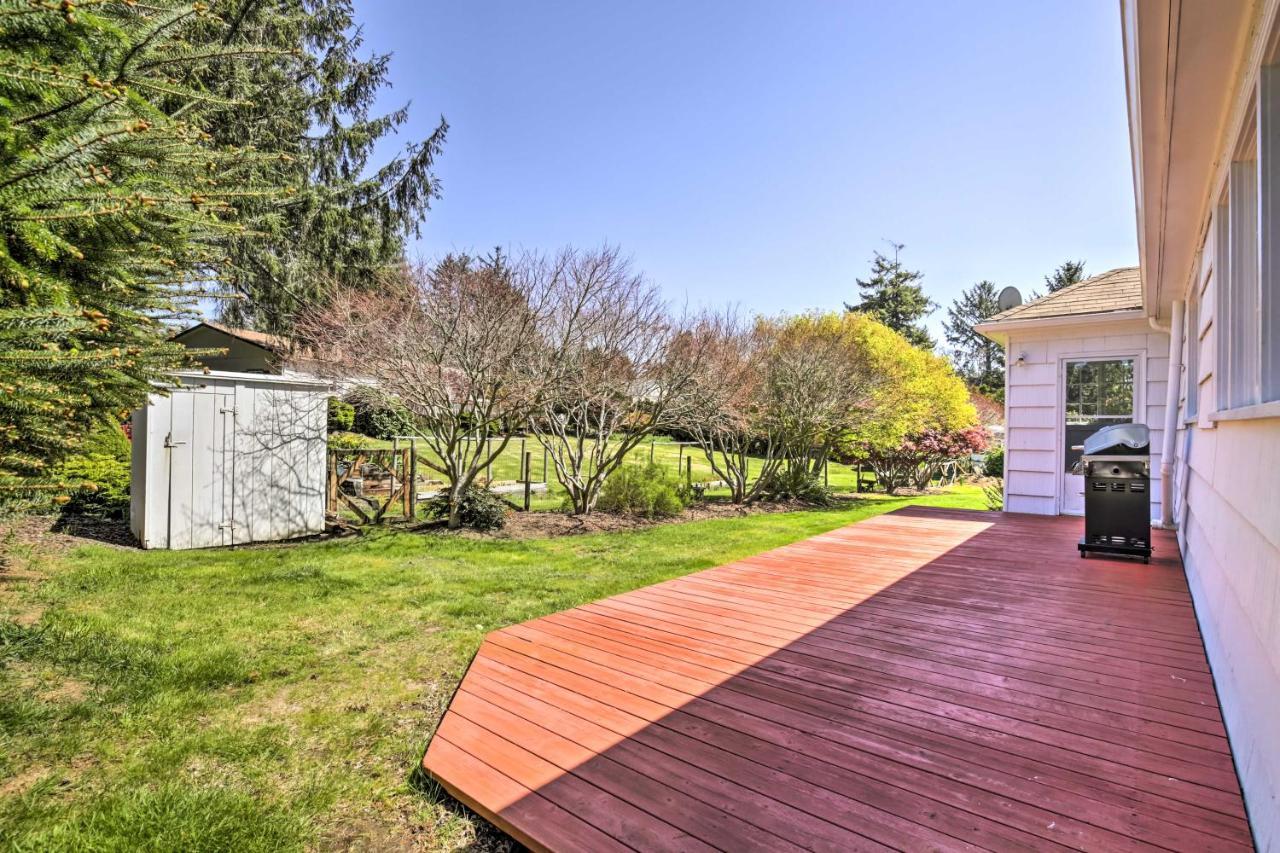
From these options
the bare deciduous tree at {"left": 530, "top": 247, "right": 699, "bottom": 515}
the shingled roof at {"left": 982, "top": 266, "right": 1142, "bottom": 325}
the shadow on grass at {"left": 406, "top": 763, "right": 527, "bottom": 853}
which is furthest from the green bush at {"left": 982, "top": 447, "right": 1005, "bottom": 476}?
the shadow on grass at {"left": 406, "top": 763, "right": 527, "bottom": 853}

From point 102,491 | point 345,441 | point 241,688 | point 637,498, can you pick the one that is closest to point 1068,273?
point 637,498

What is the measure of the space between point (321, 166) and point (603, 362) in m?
9.76

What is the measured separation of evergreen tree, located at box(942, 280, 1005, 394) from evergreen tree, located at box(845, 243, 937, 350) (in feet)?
24.1

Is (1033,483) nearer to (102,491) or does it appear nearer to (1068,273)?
(102,491)

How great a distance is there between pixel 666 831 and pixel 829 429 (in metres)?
10.5

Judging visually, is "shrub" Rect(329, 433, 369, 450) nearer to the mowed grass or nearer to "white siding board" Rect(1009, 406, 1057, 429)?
the mowed grass

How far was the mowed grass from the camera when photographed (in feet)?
6.28

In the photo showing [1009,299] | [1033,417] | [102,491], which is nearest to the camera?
[102,491]

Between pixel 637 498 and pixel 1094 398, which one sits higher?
pixel 1094 398

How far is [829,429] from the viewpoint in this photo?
11.6m

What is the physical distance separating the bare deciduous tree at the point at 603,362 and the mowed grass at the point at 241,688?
2.85m

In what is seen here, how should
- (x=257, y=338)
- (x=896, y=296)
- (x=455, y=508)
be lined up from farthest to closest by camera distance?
(x=896, y=296) < (x=257, y=338) < (x=455, y=508)

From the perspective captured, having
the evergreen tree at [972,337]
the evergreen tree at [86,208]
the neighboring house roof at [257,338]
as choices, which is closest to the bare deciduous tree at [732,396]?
the evergreen tree at [86,208]

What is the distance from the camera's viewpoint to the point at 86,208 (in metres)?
1.82
